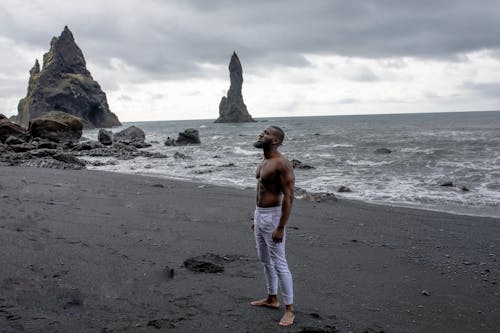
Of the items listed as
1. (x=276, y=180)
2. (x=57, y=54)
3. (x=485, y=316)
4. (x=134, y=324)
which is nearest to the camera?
(x=134, y=324)

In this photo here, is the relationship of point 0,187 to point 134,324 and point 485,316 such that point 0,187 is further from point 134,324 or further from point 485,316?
point 485,316

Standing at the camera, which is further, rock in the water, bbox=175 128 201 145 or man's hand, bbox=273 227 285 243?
rock in the water, bbox=175 128 201 145

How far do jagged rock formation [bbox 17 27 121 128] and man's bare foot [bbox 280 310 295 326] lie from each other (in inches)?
3801

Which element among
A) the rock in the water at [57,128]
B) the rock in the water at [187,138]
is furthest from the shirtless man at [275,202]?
the rock in the water at [187,138]

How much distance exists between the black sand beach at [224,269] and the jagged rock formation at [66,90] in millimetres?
92209

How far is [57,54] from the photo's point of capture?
99562mm

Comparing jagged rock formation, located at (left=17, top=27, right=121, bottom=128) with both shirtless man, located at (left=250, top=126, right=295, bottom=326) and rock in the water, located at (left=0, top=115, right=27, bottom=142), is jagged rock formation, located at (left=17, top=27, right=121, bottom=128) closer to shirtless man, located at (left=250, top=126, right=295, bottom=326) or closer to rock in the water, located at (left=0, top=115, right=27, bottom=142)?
rock in the water, located at (left=0, top=115, right=27, bottom=142)

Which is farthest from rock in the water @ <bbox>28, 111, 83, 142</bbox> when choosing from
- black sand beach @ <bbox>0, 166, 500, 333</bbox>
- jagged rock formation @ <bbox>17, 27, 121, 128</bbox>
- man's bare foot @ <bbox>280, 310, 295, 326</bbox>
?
jagged rock formation @ <bbox>17, 27, 121, 128</bbox>

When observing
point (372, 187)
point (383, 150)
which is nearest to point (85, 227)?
point (372, 187)

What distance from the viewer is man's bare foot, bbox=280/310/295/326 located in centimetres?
394

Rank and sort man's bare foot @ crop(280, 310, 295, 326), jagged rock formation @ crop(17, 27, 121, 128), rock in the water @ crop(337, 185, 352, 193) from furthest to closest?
jagged rock formation @ crop(17, 27, 121, 128) < rock in the water @ crop(337, 185, 352, 193) < man's bare foot @ crop(280, 310, 295, 326)

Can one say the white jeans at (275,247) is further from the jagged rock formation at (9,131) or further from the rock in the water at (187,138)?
the rock in the water at (187,138)

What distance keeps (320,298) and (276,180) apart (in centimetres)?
152

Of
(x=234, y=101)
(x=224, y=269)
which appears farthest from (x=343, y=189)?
(x=234, y=101)
